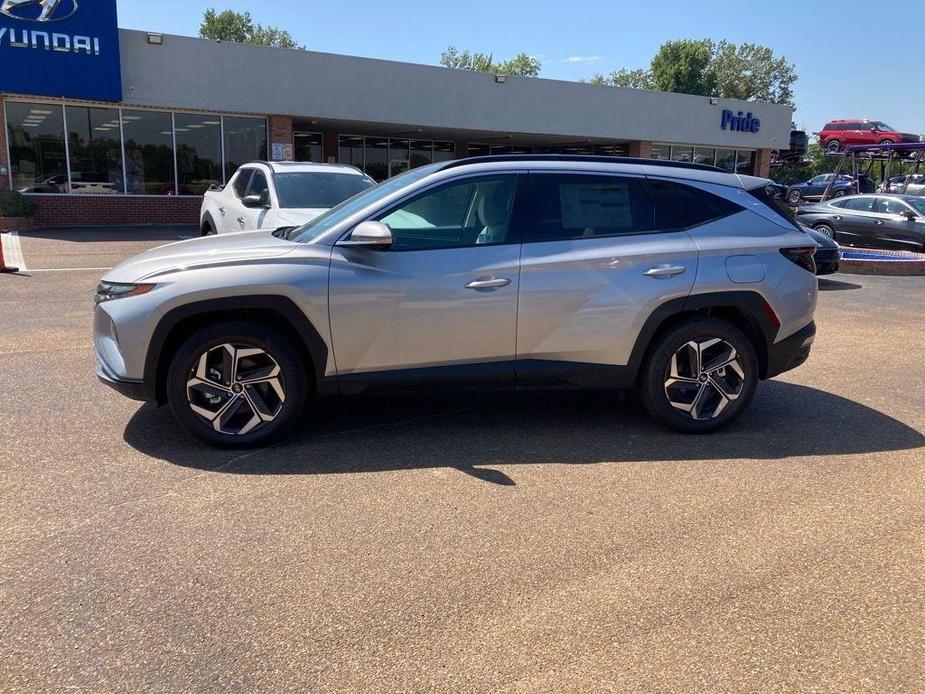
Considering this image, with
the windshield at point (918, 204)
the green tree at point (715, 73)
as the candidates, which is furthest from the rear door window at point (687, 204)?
the green tree at point (715, 73)

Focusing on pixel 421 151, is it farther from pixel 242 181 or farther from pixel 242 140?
pixel 242 181

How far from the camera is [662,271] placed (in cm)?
488

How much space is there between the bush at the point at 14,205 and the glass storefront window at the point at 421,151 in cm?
1506

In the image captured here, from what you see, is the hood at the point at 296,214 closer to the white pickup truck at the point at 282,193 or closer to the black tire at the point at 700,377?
the white pickup truck at the point at 282,193

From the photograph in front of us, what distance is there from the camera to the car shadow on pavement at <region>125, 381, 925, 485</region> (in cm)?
453

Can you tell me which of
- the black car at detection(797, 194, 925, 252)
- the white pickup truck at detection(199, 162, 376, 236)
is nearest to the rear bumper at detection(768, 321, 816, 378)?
the white pickup truck at detection(199, 162, 376, 236)

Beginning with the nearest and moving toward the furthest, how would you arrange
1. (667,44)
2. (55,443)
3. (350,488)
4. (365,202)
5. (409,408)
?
(350,488)
(55,443)
(365,202)
(409,408)
(667,44)

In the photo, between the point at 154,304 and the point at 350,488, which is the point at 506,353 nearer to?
the point at 350,488

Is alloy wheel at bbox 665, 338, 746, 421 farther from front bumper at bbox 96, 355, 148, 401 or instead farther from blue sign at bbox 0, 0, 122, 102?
blue sign at bbox 0, 0, 122, 102

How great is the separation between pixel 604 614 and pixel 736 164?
34.3 meters

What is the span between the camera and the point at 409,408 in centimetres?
554

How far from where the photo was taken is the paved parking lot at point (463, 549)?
270cm

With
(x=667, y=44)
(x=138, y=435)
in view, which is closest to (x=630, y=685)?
(x=138, y=435)

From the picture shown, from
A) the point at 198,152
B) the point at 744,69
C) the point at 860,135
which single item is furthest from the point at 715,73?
the point at 198,152
